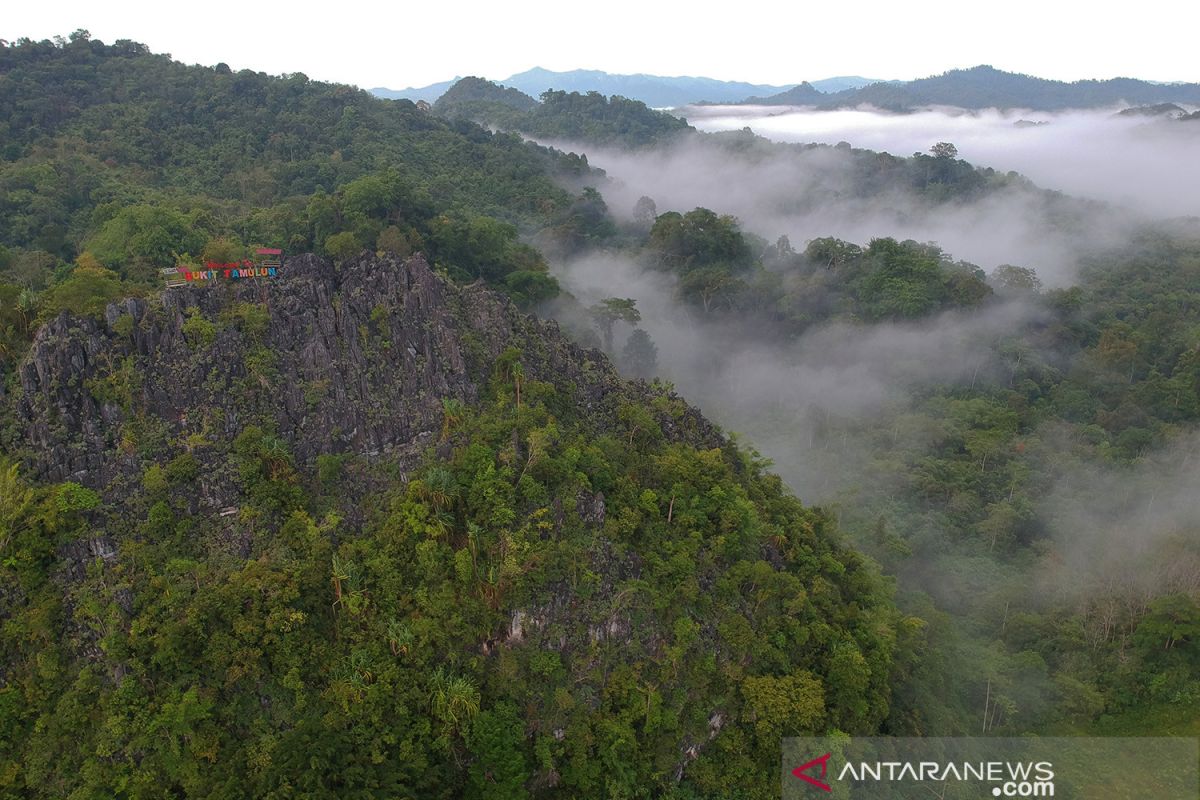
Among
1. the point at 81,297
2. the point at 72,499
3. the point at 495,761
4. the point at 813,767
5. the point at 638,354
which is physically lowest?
the point at 813,767

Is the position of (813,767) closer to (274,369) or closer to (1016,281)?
(274,369)

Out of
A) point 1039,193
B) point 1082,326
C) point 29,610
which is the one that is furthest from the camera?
point 1039,193

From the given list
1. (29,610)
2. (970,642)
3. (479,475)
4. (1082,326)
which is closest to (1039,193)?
(1082,326)

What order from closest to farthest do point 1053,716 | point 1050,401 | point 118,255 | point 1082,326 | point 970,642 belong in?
point 1053,716, point 970,642, point 118,255, point 1050,401, point 1082,326

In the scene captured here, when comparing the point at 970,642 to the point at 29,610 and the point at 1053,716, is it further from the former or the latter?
the point at 29,610

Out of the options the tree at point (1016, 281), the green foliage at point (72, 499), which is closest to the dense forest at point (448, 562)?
the green foliage at point (72, 499)

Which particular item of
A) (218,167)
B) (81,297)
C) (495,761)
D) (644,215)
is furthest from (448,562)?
(644,215)
